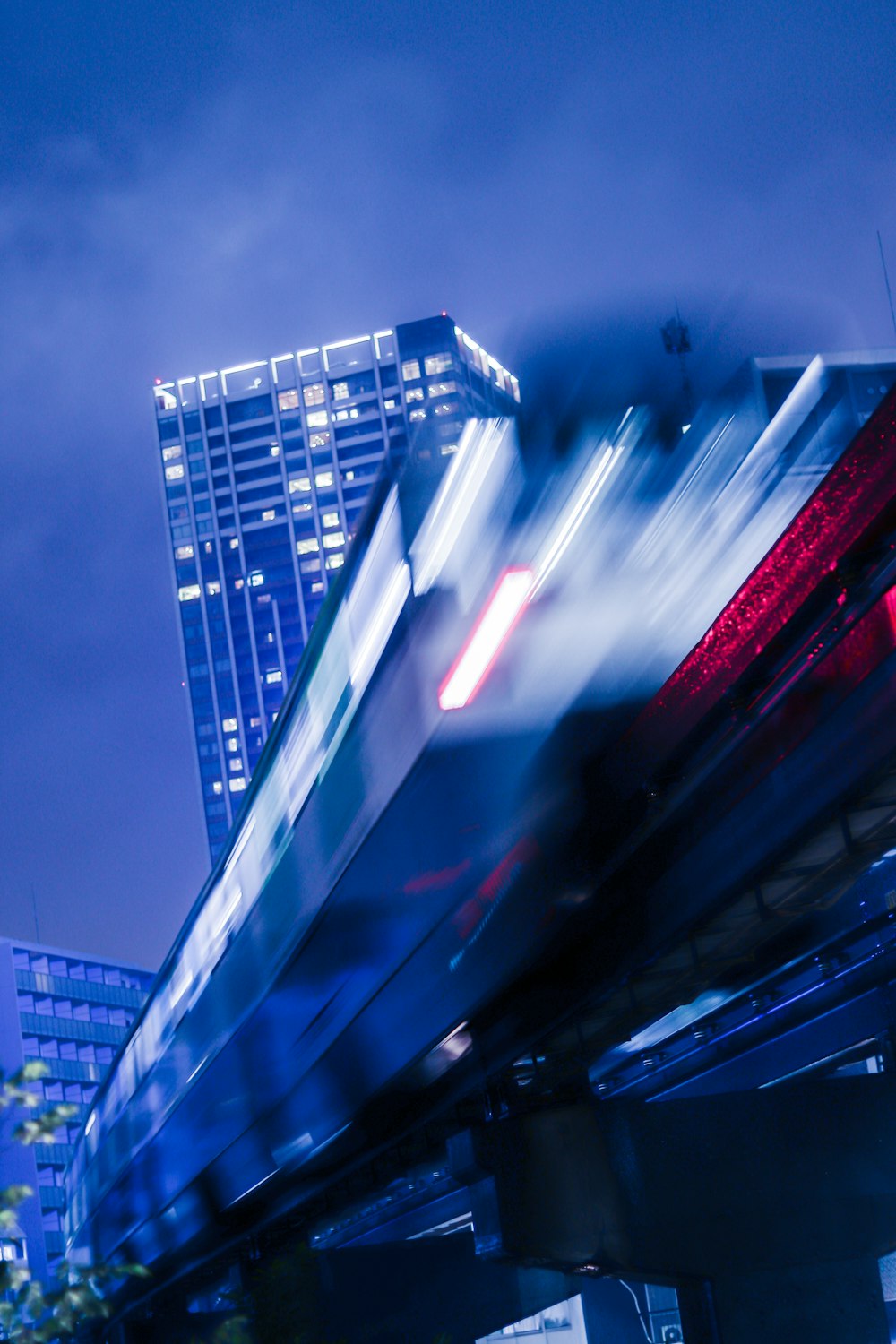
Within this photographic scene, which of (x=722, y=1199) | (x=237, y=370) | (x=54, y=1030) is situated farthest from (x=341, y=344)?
(x=722, y=1199)

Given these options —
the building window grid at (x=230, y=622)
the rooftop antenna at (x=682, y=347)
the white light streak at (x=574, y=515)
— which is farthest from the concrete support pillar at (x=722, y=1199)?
the building window grid at (x=230, y=622)

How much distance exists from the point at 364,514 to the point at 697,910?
3.16 metres

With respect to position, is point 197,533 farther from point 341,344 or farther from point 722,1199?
point 722,1199

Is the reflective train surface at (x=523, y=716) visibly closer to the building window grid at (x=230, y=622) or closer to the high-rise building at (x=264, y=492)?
the building window grid at (x=230, y=622)

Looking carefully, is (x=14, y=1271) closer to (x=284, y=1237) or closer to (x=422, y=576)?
(x=422, y=576)

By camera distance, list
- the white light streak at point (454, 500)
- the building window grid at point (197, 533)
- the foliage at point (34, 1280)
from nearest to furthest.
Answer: the foliage at point (34, 1280) → the white light streak at point (454, 500) → the building window grid at point (197, 533)

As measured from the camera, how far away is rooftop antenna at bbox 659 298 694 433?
7.21 metres

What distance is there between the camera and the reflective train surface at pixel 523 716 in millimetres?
6348

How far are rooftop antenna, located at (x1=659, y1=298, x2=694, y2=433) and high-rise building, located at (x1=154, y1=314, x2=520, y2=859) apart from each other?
150m

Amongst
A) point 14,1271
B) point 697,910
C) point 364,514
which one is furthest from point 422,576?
point 14,1271

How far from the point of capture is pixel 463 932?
1047 cm

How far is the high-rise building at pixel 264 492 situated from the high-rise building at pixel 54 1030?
45925 mm

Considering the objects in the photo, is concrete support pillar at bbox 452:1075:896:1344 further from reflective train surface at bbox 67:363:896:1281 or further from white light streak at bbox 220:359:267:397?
white light streak at bbox 220:359:267:397

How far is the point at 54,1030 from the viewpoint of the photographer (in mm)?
103125
